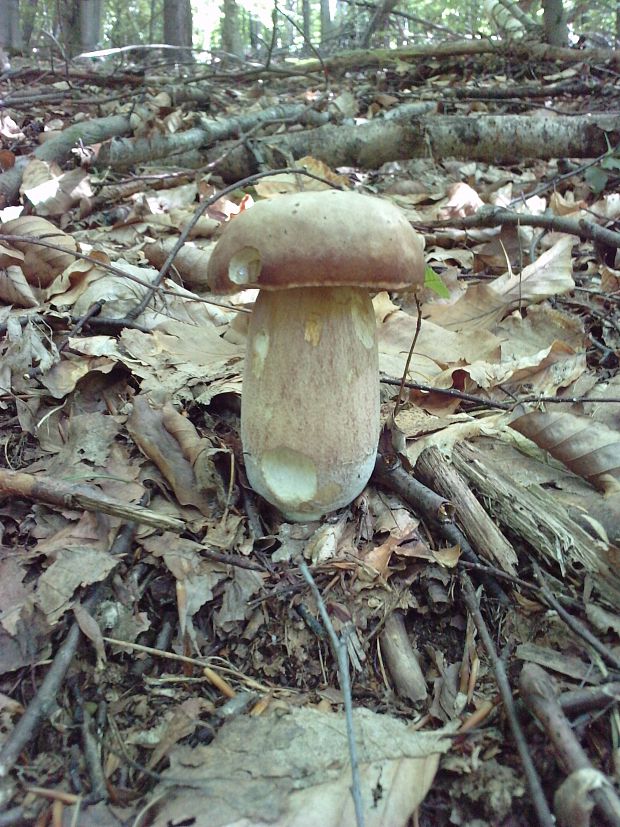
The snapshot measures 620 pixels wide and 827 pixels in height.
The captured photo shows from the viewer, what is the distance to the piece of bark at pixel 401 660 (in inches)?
59.5

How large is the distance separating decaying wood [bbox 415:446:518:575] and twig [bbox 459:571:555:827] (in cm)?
12

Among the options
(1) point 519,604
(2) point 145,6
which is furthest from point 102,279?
(2) point 145,6

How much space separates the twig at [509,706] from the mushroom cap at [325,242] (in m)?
0.90

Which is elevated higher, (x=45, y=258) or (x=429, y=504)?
(x=45, y=258)

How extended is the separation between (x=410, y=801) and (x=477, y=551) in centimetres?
75

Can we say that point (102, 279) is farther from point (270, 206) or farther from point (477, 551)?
point (477, 551)

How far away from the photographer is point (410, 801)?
3.90ft

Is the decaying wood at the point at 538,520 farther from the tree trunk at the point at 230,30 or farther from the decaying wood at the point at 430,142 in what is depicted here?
the tree trunk at the point at 230,30

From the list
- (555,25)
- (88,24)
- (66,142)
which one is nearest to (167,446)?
(66,142)

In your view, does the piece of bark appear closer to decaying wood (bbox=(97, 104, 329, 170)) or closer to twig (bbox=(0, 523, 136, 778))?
twig (bbox=(0, 523, 136, 778))

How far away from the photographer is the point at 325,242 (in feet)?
4.33

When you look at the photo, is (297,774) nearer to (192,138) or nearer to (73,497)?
(73,497)

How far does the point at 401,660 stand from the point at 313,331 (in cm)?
95

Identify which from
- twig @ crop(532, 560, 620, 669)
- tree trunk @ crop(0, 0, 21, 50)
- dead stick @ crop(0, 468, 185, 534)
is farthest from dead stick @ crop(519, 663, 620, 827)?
tree trunk @ crop(0, 0, 21, 50)
